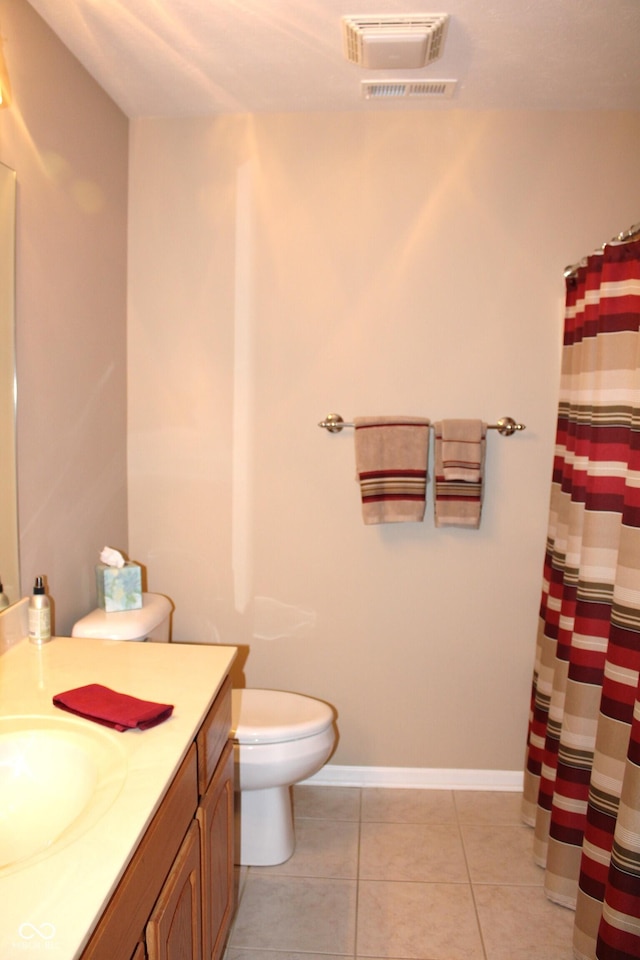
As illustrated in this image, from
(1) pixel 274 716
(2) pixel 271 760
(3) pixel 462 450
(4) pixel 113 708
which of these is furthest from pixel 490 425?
(4) pixel 113 708

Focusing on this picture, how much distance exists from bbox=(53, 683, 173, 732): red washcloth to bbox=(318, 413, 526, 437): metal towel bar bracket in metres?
1.31

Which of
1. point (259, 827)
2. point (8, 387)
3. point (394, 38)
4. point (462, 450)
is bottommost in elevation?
point (259, 827)

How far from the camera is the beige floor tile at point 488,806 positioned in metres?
2.57

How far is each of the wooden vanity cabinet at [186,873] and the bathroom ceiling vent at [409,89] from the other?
1.84 metres

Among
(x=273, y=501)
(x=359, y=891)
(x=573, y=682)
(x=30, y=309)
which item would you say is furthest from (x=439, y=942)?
(x=30, y=309)

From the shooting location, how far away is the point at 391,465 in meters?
2.51

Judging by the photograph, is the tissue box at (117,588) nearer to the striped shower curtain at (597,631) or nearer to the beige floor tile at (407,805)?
the beige floor tile at (407,805)

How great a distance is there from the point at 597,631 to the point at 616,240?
1049 millimetres

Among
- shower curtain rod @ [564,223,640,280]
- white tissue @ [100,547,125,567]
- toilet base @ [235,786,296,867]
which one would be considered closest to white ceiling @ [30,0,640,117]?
shower curtain rod @ [564,223,640,280]

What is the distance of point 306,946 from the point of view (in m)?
1.98

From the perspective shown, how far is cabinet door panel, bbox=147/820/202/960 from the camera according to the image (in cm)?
119

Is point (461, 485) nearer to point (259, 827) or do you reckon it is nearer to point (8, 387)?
point (259, 827)

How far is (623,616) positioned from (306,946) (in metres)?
1.25

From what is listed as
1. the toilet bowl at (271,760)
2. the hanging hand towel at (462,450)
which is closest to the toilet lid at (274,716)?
the toilet bowl at (271,760)
